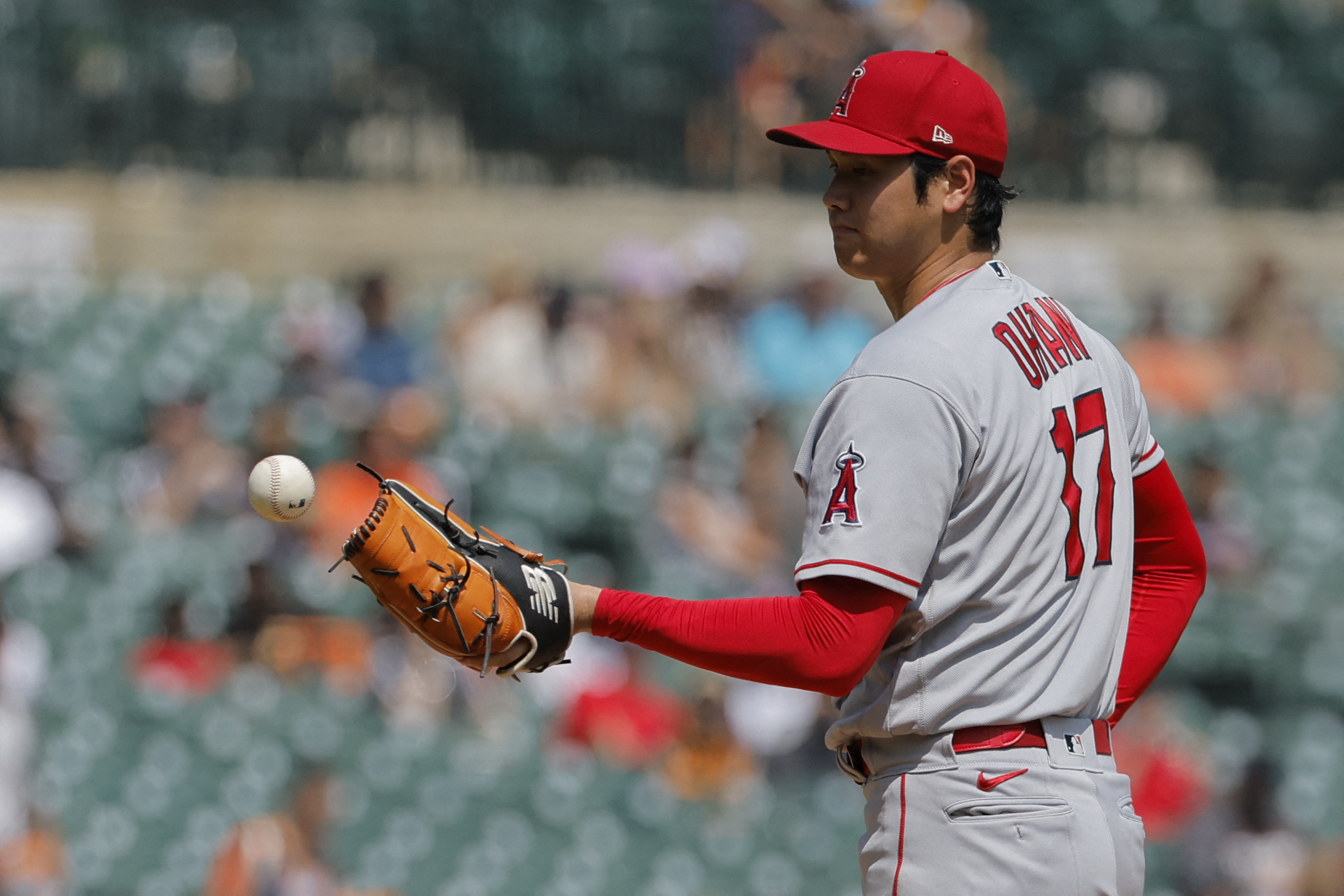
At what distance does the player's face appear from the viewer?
2.08m

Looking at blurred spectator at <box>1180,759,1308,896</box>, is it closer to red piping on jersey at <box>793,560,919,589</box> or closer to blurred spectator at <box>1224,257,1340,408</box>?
blurred spectator at <box>1224,257,1340,408</box>

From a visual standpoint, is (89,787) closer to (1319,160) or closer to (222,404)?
(222,404)

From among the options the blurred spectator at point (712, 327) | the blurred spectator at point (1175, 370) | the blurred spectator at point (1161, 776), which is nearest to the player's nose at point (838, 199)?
the blurred spectator at point (1161, 776)

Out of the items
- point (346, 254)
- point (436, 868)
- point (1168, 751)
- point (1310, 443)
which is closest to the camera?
point (436, 868)

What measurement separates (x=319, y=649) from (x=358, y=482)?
79 cm

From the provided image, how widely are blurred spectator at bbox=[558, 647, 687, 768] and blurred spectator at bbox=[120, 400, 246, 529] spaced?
1666 mm

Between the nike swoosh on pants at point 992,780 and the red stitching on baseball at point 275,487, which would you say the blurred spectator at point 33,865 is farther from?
the nike swoosh on pants at point 992,780

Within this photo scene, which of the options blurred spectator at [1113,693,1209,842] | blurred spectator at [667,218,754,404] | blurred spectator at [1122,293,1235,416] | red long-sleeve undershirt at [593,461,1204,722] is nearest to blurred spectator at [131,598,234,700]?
blurred spectator at [667,218,754,404]

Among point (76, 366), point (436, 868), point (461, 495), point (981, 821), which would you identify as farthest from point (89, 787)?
point (981, 821)

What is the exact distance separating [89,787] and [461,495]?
1926mm

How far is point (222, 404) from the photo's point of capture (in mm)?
7254

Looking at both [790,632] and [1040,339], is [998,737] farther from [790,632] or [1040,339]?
[1040,339]

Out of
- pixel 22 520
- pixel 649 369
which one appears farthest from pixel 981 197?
pixel 649 369

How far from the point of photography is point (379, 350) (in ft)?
24.4
